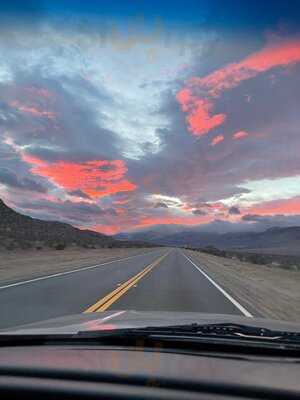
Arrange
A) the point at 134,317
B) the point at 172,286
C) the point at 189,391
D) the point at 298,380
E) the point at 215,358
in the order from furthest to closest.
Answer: the point at 172,286
the point at 134,317
the point at 215,358
the point at 298,380
the point at 189,391

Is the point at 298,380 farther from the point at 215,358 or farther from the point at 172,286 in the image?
the point at 172,286

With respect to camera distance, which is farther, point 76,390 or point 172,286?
point 172,286

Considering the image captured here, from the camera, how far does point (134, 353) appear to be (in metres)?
4.07

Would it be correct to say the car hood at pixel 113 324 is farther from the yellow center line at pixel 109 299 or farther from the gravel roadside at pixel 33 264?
the gravel roadside at pixel 33 264

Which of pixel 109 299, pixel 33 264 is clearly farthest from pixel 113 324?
pixel 33 264

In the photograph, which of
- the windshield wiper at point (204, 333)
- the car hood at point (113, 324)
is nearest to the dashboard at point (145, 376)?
the windshield wiper at point (204, 333)

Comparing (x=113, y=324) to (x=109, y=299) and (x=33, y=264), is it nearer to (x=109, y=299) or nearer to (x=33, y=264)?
(x=109, y=299)

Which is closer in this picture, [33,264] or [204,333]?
[204,333]

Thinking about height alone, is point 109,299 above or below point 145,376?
below

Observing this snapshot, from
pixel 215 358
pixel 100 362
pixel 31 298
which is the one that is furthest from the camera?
pixel 31 298

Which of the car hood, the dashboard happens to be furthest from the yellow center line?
the dashboard

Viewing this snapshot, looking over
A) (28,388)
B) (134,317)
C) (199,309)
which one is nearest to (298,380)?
(28,388)

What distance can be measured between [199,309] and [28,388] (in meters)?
10.2

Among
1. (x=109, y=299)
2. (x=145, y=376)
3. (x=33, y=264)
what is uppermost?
(x=33, y=264)
